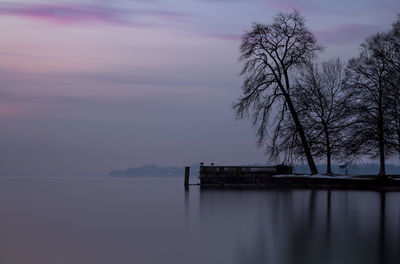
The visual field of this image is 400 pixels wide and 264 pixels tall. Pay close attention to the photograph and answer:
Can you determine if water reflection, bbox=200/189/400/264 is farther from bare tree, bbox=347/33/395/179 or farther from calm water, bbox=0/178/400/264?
bare tree, bbox=347/33/395/179

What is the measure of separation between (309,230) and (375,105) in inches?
1101

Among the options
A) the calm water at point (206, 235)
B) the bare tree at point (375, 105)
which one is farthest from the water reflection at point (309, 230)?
the bare tree at point (375, 105)

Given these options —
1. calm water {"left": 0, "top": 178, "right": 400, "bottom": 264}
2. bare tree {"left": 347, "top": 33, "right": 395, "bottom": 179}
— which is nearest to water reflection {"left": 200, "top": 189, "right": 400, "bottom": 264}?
calm water {"left": 0, "top": 178, "right": 400, "bottom": 264}

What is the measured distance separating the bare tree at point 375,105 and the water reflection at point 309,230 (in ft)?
49.1

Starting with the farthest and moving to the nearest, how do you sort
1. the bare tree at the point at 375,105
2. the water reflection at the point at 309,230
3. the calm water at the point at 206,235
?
1. the bare tree at the point at 375,105
2. the calm water at the point at 206,235
3. the water reflection at the point at 309,230

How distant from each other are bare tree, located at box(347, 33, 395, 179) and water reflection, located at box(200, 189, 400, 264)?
15.0 m

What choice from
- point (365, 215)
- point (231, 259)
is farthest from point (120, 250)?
point (365, 215)

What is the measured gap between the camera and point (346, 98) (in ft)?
147

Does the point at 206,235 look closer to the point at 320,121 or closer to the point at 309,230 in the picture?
the point at 309,230

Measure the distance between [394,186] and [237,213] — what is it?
22964 millimetres

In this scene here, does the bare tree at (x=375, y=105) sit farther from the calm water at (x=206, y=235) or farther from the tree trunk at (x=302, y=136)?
the calm water at (x=206, y=235)

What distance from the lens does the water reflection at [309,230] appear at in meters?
12.6

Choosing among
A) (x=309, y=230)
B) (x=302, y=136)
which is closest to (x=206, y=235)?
(x=309, y=230)

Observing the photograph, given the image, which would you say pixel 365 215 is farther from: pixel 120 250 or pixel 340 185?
pixel 340 185
